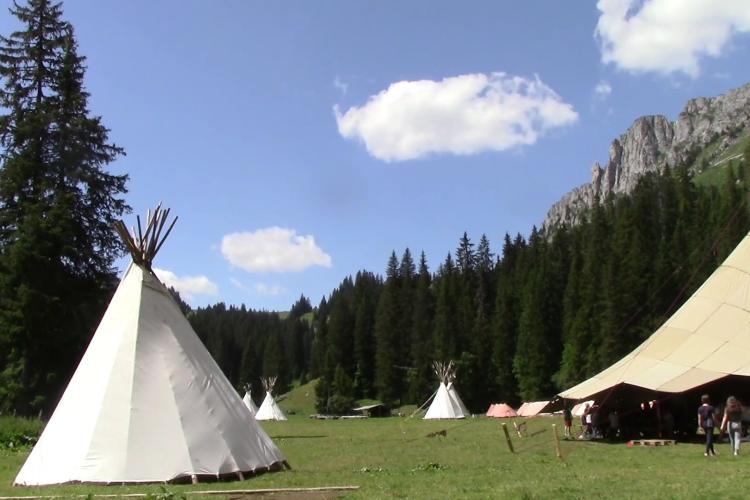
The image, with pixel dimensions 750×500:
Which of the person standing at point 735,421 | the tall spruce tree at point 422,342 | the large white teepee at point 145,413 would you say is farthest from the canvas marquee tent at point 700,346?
the tall spruce tree at point 422,342

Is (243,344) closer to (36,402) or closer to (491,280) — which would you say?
(491,280)

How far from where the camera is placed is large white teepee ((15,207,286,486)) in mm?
11391

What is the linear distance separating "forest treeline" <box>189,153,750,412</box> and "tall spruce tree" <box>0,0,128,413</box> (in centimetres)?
4132

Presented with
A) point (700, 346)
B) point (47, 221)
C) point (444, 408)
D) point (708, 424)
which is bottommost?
point (708, 424)

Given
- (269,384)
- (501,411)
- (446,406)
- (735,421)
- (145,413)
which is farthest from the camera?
(269,384)

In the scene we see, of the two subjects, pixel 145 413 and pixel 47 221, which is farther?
pixel 47 221

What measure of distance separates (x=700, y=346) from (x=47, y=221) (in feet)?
71.1

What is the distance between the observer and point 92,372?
1262cm

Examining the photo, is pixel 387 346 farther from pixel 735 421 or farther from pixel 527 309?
pixel 735 421

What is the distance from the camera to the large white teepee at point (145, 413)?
11391mm

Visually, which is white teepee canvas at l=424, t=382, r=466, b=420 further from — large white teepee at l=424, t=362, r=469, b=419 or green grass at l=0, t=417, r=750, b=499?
green grass at l=0, t=417, r=750, b=499

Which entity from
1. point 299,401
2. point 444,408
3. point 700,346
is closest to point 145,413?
point 700,346

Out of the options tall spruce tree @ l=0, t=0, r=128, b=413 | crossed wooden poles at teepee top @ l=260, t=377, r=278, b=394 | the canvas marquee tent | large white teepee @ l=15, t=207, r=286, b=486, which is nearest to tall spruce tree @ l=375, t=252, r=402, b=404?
crossed wooden poles at teepee top @ l=260, t=377, r=278, b=394

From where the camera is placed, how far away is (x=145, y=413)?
11891 millimetres
